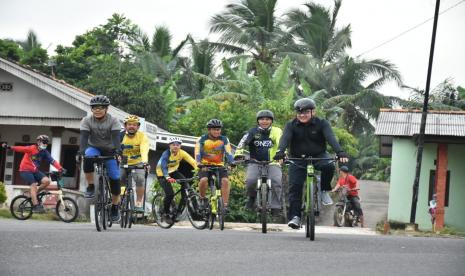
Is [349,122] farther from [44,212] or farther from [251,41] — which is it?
[44,212]

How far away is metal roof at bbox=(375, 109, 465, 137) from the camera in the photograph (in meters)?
28.4

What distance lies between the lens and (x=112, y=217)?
46.5 feet

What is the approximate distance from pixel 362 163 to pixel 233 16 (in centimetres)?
2334

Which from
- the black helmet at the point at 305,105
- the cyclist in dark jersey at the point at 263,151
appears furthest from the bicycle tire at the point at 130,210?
the black helmet at the point at 305,105

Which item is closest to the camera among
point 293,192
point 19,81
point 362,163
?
point 293,192

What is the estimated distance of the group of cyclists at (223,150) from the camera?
12.8 meters

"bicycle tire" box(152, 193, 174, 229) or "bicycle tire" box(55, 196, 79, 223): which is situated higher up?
"bicycle tire" box(152, 193, 174, 229)

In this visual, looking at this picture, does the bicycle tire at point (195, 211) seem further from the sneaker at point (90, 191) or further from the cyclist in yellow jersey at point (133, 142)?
the sneaker at point (90, 191)

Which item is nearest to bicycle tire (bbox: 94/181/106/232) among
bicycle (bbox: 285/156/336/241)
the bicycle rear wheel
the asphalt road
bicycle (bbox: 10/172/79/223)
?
the asphalt road

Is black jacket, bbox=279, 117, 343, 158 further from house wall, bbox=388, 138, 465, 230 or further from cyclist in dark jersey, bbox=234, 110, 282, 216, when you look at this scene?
house wall, bbox=388, 138, 465, 230

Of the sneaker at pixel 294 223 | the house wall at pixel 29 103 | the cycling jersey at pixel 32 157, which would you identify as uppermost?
the house wall at pixel 29 103

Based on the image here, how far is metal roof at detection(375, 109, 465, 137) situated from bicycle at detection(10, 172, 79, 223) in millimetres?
11368

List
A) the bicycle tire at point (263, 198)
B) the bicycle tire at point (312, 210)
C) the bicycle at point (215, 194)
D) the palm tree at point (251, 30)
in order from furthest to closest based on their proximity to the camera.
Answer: the palm tree at point (251, 30)
the bicycle at point (215, 194)
the bicycle tire at point (263, 198)
the bicycle tire at point (312, 210)

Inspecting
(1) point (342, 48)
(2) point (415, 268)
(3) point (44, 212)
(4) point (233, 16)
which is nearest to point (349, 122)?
(1) point (342, 48)
